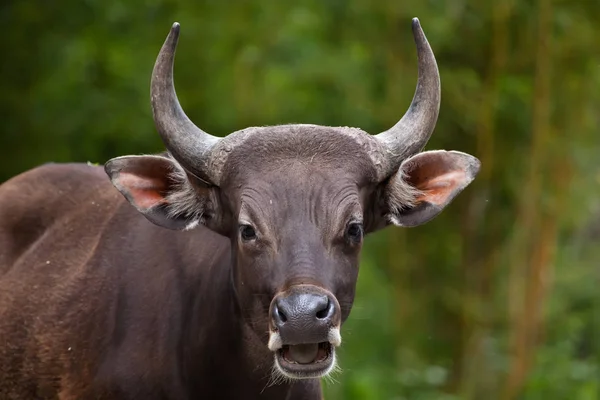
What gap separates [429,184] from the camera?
7.45m

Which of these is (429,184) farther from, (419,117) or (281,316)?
(281,316)

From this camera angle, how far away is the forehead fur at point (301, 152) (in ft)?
22.8

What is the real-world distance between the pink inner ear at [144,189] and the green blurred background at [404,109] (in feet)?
23.0

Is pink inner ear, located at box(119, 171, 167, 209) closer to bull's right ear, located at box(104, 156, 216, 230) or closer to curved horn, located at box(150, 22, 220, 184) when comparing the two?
bull's right ear, located at box(104, 156, 216, 230)

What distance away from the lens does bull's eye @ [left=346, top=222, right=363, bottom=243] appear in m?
6.87

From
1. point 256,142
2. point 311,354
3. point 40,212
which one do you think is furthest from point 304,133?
point 40,212

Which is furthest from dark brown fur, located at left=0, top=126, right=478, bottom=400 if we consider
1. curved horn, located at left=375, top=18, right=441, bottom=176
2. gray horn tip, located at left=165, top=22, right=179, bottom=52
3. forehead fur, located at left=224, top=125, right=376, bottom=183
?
gray horn tip, located at left=165, top=22, right=179, bottom=52

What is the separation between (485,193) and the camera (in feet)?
52.7

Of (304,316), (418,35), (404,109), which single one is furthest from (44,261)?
(404,109)

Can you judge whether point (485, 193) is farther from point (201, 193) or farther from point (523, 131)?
point (201, 193)

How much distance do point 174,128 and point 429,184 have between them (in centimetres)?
140

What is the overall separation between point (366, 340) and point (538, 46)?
154 inches

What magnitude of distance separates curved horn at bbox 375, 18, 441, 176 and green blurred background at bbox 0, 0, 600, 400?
6913mm

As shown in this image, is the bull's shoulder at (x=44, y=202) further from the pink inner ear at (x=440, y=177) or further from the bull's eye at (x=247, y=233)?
the pink inner ear at (x=440, y=177)
